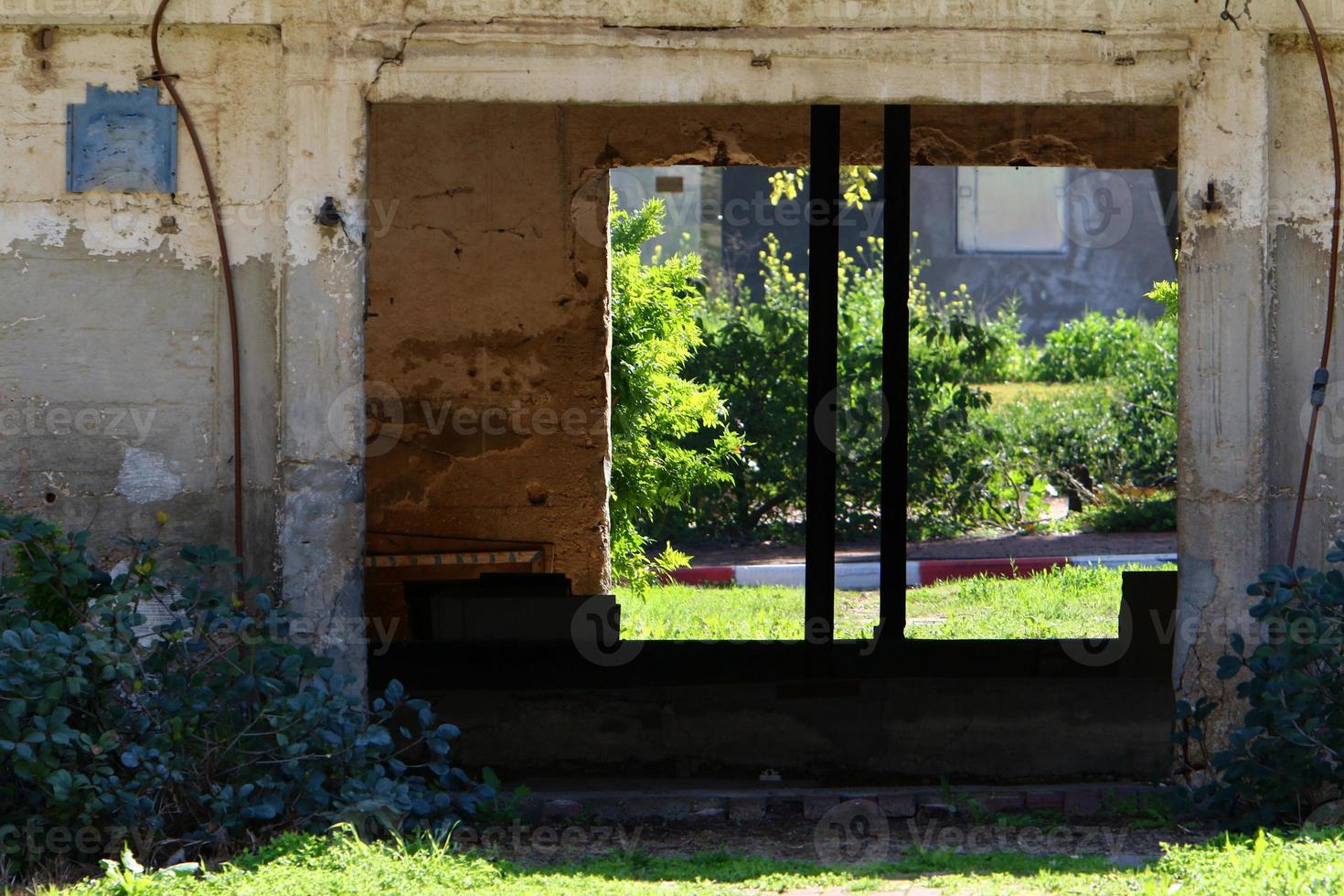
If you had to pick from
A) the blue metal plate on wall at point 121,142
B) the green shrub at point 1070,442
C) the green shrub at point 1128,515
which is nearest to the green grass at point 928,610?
the green shrub at point 1128,515

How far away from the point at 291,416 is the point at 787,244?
1470 centimetres

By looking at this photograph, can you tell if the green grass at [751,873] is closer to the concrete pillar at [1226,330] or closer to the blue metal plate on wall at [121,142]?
the concrete pillar at [1226,330]

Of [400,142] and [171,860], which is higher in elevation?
[400,142]

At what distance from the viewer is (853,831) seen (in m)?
5.09

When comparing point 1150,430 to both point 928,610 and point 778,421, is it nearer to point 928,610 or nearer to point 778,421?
point 778,421

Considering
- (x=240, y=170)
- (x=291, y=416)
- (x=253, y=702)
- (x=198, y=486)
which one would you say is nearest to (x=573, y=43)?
(x=240, y=170)

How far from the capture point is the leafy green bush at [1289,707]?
14.6ft

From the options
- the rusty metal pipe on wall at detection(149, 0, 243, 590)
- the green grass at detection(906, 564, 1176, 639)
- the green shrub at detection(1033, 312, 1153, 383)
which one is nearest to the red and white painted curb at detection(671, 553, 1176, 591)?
the green grass at detection(906, 564, 1176, 639)

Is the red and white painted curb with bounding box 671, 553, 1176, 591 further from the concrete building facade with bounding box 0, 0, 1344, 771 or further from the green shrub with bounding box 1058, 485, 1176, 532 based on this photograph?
the concrete building facade with bounding box 0, 0, 1344, 771

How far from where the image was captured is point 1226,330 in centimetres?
488

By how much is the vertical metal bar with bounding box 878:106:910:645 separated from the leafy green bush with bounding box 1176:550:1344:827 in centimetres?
172

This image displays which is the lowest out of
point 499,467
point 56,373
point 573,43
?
point 499,467

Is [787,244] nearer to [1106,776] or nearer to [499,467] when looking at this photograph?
[499,467]

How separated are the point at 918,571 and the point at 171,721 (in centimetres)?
779
